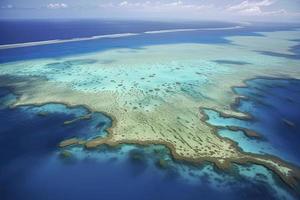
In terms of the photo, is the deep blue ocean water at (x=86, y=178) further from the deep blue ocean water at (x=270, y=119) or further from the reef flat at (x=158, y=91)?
the deep blue ocean water at (x=270, y=119)

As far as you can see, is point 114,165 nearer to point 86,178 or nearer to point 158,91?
point 86,178

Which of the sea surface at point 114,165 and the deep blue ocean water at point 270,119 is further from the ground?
the deep blue ocean water at point 270,119

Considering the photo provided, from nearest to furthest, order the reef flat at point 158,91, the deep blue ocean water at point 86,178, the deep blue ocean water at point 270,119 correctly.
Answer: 1. the deep blue ocean water at point 86,178
2. the reef flat at point 158,91
3. the deep blue ocean water at point 270,119

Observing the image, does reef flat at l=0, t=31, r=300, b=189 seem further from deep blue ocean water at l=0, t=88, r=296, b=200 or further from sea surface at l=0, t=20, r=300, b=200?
deep blue ocean water at l=0, t=88, r=296, b=200

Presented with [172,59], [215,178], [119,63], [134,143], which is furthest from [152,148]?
[172,59]

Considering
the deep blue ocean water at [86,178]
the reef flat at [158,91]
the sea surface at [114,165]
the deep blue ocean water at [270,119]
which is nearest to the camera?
the deep blue ocean water at [86,178]

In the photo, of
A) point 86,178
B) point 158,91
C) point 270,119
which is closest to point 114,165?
point 86,178

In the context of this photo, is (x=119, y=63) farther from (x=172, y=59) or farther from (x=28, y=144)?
(x=28, y=144)

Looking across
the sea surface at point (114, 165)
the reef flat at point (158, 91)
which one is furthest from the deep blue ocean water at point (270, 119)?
the reef flat at point (158, 91)

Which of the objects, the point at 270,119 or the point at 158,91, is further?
the point at 158,91
